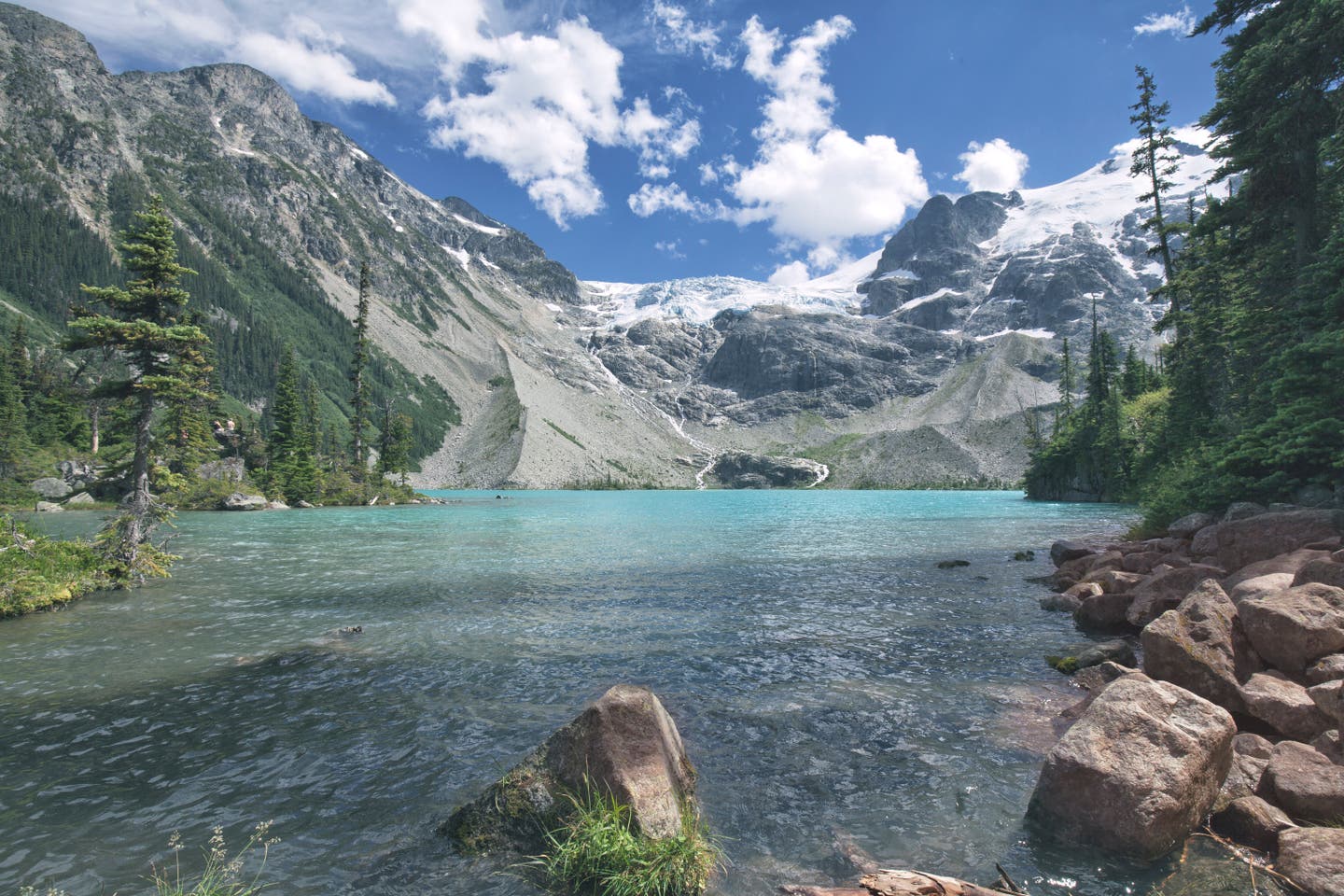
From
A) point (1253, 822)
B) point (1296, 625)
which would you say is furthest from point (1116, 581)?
point (1253, 822)

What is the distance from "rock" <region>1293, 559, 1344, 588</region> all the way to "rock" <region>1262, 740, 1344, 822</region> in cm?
588

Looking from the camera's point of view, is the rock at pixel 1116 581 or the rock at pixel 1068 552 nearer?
the rock at pixel 1116 581

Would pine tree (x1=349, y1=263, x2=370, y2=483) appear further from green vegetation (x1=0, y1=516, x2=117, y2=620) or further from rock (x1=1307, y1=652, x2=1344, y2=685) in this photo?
rock (x1=1307, y1=652, x2=1344, y2=685)

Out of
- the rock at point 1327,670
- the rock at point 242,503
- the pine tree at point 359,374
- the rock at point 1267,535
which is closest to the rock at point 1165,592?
→ the rock at point 1267,535

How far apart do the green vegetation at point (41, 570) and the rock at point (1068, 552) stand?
39630 millimetres

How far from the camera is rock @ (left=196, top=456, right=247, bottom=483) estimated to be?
85812 mm

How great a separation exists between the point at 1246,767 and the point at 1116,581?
13618 mm

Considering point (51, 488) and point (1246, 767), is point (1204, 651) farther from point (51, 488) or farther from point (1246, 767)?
point (51, 488)

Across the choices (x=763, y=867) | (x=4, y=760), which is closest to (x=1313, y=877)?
(x=763, y=867)

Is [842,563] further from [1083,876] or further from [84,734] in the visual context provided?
[84,734]

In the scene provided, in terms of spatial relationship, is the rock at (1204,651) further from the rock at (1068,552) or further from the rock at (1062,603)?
the rock at (1068,552)

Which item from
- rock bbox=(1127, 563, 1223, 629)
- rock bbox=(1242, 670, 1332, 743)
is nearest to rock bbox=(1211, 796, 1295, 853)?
rock bbox=(1242, 670, 1332, 743)

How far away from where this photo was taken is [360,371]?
3241 inches

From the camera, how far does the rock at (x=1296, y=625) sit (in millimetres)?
9492
